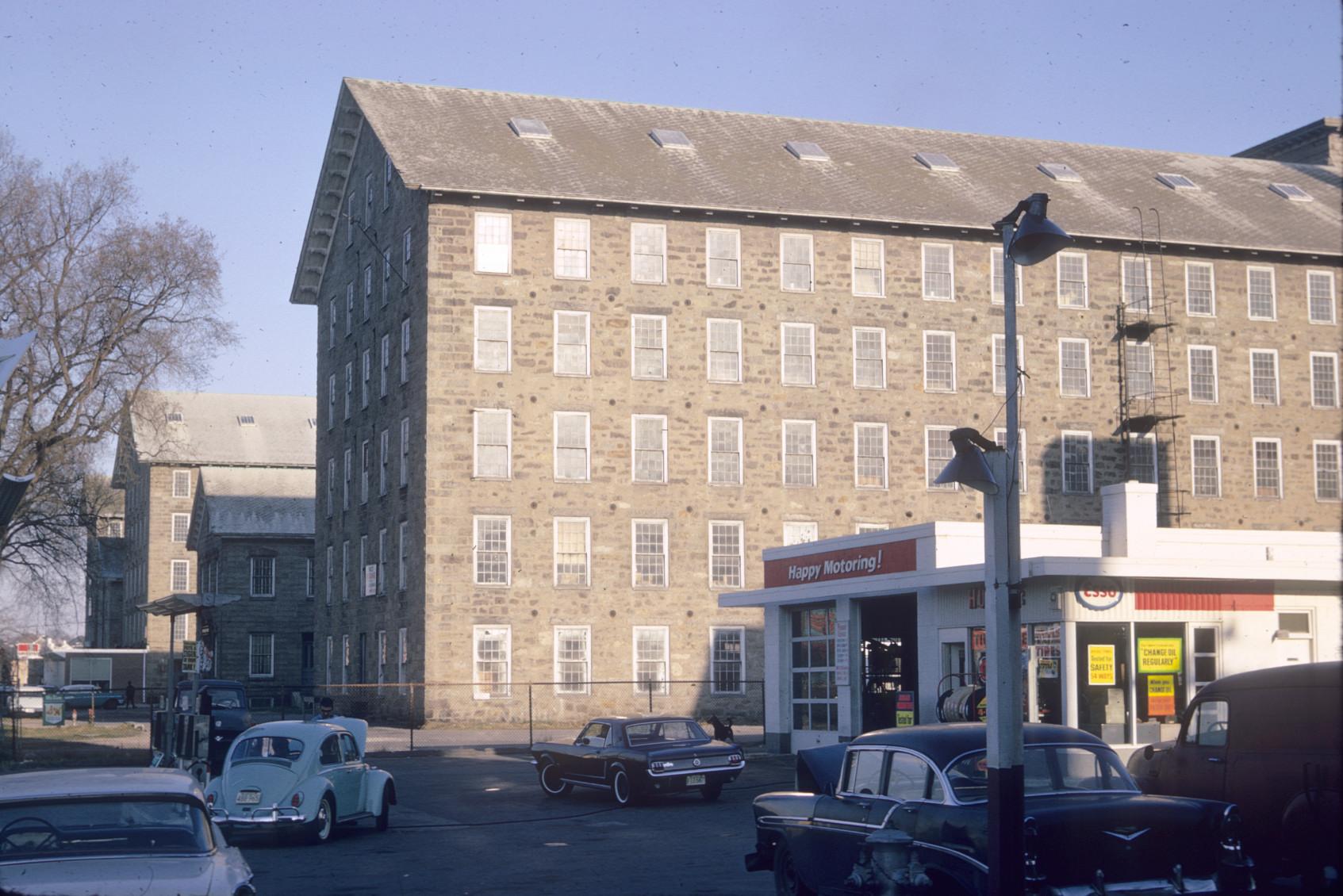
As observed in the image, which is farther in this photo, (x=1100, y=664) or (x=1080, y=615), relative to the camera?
(x=1100, y=664)

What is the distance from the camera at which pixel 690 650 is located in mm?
47406

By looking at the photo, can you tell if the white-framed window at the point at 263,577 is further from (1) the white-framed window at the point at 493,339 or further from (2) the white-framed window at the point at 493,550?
(1) the white-framed window at the point at 493,339

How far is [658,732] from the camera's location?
80.9ft

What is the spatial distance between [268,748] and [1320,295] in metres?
44.7

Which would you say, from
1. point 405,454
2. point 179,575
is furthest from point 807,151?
point 179,575

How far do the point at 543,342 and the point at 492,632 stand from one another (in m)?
8.79

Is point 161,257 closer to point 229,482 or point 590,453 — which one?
point 590,453

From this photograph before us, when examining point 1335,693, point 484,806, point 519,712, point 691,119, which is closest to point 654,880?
point 1335,693

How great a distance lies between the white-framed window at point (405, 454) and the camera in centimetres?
4800

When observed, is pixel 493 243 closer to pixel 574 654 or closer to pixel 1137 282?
pixel 574 654

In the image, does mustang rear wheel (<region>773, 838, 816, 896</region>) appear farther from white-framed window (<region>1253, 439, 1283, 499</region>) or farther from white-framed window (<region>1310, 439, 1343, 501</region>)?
white-framed window (<region>1310, 439, 1343, 501</region>)

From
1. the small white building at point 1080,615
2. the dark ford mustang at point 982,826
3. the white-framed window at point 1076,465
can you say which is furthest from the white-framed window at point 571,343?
the dark ford mustang at point 982,826

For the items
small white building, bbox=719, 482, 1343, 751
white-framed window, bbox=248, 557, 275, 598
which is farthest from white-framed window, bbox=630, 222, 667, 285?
white-framed window, bbox=248, 557, 275, 598

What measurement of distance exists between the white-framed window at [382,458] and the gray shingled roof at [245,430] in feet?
111
